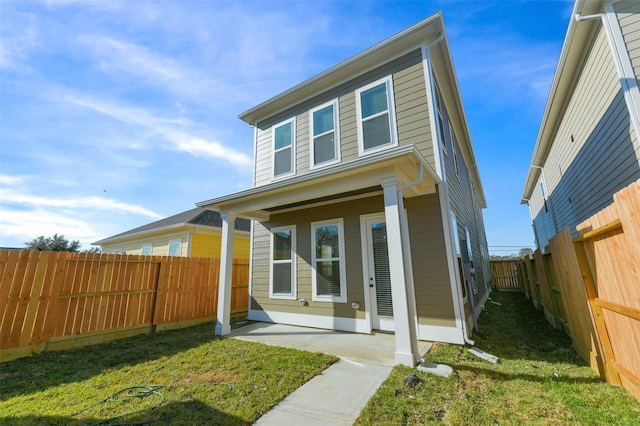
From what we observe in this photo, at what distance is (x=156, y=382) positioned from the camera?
316cm

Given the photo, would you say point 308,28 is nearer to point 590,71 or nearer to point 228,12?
point 228,12

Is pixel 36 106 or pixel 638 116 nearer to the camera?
pixel 638 116

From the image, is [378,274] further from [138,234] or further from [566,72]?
[138,234]

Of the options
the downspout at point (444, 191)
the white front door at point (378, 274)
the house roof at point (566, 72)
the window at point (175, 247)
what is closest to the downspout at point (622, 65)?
the house roof at point (566, 72)

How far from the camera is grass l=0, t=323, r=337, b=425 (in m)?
2.42

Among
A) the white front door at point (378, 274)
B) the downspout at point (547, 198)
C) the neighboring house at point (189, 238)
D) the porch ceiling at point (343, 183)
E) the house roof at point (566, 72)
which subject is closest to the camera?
the porch ceiling at point (343, 183)

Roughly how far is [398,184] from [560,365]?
3.32 meters

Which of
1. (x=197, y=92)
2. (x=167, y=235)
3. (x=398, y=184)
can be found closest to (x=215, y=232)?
(x=167, y=235)

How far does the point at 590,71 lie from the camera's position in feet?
17.0

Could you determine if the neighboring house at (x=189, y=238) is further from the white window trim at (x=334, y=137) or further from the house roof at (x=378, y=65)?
the white window trim at (x=334, y=137)

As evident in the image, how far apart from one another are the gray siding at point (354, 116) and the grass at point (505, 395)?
352cm

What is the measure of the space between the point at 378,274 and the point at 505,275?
556 inches

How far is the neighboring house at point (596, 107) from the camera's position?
404 centimetres

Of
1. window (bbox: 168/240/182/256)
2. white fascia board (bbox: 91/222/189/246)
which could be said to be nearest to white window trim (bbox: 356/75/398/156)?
white fascia board (bbox: 91/222/189/246)
